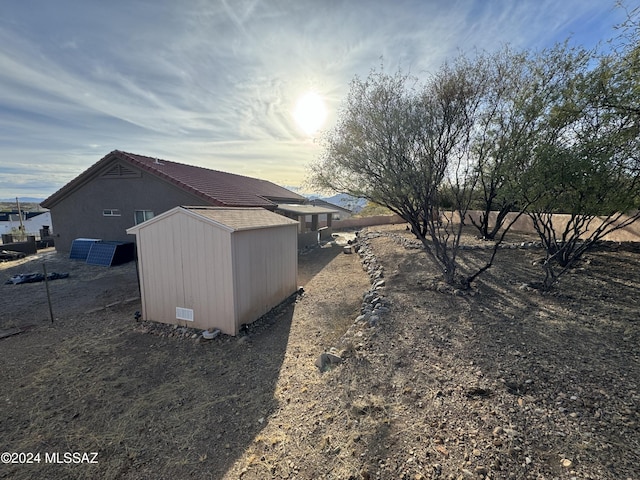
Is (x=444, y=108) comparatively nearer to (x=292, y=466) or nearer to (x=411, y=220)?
(x=411, y=220)

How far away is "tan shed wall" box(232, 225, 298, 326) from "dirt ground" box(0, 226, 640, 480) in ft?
1.51

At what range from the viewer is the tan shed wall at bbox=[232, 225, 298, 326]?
16.9 feet

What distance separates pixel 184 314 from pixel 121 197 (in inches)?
402

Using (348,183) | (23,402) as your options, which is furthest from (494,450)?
(348,183)

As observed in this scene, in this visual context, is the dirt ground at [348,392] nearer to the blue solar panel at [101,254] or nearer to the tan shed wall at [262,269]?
the tan shed wall at [262,269]

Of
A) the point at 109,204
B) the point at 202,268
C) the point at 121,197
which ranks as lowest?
the point at 202,268

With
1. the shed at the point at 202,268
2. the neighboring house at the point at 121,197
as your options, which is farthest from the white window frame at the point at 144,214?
the shed at the point at 202,268

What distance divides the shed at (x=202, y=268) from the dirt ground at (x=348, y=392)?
1.34ft

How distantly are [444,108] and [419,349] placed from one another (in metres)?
5.09

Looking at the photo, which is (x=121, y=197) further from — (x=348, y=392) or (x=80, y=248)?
(x=348, y=392)

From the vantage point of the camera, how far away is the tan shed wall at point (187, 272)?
497cm

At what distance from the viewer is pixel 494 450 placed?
2254 mm

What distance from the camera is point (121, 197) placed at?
1247 cm

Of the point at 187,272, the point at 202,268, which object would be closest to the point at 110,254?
the point at 187,272
